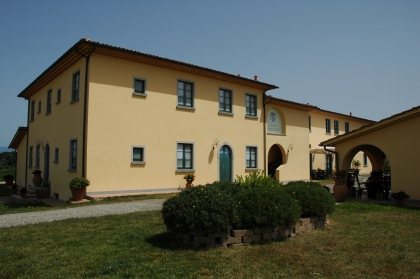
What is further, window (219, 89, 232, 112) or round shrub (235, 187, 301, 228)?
window (219, 89, 232, 112)

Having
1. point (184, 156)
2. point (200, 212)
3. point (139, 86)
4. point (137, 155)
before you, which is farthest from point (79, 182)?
point (200, 212)

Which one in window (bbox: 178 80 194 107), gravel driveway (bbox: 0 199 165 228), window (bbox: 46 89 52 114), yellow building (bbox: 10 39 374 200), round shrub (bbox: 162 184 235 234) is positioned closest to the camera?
round shrub (bbox: 162 184 235 234)

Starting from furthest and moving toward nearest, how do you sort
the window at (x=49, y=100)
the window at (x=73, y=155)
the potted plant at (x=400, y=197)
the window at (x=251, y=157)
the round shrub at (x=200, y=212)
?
the window at (x=251, y=157)
the window at (x=49, y=100)
the window at (x=73, y=155)
the potted plant at (x=400, y=197)
the round shrub at (x=200, y=212)

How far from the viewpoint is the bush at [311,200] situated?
7.84 meters

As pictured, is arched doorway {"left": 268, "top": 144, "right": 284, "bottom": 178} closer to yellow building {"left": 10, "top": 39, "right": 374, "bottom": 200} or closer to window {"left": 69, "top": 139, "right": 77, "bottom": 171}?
yellow building {"left": 10, "top": 39, "right": 374, "bottom": 200}

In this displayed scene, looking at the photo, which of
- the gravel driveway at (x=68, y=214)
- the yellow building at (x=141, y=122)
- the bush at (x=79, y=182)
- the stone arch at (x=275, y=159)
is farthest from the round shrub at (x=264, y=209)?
the stone arch at (x=275, y=159)

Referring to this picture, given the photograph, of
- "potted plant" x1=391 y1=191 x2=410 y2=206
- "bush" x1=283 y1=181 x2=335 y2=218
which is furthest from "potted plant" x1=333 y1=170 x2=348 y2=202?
"bush" x1=283 y1=181 x2=335 y2=218

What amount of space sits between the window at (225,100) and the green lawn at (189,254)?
1205cm

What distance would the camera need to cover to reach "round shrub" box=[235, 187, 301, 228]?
6.39 meters

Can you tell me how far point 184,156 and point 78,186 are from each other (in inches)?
228

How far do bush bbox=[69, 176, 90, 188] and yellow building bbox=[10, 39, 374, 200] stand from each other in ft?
1.57

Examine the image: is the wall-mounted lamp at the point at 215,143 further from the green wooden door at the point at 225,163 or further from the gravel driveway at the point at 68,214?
the gravel driveway at the point at 68,214

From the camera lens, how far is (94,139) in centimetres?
1455

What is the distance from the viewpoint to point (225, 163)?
63.9 ft
